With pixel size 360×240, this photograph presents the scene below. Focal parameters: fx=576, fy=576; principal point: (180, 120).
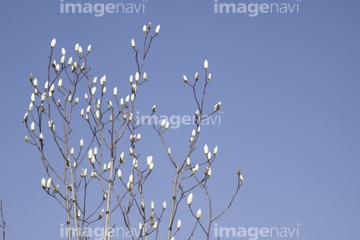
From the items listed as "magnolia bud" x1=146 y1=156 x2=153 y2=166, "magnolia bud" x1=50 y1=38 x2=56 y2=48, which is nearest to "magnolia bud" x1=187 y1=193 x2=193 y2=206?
"magnolia bud" x1=146 y1=156 x2=153 y2=166

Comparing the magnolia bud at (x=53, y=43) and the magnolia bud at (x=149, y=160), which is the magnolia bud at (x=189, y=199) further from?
the magnolia bud at (x=53, y=43)

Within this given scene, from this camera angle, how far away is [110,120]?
430 centimetres

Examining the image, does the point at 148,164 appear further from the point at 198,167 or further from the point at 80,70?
the point at 80,70

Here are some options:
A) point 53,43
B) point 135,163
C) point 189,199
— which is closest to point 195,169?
point 189,199

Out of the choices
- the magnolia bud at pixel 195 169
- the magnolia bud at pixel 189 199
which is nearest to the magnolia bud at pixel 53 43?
the magnolia bud at pixel 195 169

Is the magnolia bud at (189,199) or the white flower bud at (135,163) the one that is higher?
the white flower bud at (135,163)

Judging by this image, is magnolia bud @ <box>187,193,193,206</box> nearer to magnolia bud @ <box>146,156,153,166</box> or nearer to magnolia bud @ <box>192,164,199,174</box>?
magnolia bud @ <box>192,164,199,174</box>

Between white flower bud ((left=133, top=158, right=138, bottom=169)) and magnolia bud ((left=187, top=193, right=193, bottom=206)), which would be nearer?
magnolia bud ((left=187, top=193, right=193, bottom=206))

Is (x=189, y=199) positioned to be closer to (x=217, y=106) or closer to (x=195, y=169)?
(x=195, y=169)

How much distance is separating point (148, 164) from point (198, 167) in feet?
1.18

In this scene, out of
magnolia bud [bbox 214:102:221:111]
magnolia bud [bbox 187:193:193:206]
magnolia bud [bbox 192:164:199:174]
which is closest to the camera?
magnolia bud [bbox 187:193:193:206]

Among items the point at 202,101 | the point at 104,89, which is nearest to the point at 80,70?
the point at 104,89

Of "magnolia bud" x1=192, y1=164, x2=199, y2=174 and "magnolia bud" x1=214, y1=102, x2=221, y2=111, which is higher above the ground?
"magnolia bud" x1=214, y1=102, x2=221, y2=111

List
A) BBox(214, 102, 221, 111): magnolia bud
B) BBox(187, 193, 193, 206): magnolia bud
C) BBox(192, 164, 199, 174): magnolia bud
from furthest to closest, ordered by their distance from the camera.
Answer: BBox(214, 102, 221, 111): magnolia bud
BBox(192, 164, 199, 174): magnolia bud
BBox(187, 193, 193, 206): magnolia bud
